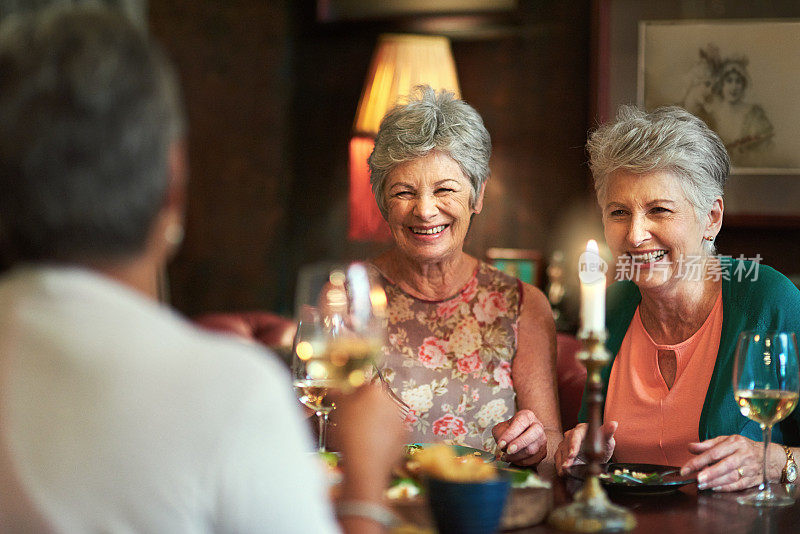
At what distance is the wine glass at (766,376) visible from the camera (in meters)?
1.35

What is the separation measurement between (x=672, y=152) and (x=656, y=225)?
0.16m

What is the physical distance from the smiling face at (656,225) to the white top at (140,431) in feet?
4.37

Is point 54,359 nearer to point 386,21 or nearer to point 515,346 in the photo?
point 515,346

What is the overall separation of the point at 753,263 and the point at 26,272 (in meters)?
1.62

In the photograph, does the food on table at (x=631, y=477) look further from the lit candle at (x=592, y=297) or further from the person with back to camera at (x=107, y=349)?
the person with back to camera at (x=107, y=349)

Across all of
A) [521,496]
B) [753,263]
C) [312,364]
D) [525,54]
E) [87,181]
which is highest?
[525,54]

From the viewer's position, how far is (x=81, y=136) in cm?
71

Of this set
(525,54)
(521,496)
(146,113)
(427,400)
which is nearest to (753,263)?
(427,400)

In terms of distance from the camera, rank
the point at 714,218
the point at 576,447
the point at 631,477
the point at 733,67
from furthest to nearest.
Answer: the point at 733,67 → the point at 714,218 → the point at 576,447 → the point at 631,477

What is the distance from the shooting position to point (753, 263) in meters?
1.92

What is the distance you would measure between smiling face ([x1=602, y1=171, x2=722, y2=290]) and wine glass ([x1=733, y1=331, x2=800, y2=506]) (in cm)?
51

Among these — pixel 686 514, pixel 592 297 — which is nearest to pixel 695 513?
pixel 686 514

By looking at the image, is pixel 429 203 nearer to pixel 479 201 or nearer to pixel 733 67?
pixel 479 201

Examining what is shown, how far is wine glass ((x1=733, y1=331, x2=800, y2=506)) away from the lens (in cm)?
135
